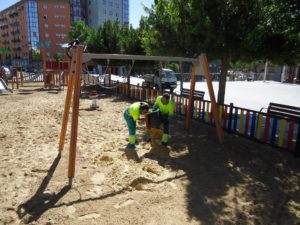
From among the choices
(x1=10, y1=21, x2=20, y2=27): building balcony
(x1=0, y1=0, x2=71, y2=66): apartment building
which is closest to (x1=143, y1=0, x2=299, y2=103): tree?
(x1=0, y1=0, x2=71, y2=66): apartment building

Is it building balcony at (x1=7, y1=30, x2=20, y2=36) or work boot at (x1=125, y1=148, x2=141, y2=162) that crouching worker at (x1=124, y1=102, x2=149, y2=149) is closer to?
work boot at (x1=125, y1=148, x2=141, y2=162)

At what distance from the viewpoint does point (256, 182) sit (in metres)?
5.09

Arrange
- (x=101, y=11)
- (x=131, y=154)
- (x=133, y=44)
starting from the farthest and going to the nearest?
1. (x=101, y=11)
2. (x=133, y=44)
3. (x=131, y=154)

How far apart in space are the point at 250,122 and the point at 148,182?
5775 millimetres

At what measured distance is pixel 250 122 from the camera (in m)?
9.38

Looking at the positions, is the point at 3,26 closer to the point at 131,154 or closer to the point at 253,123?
the point at 131,154

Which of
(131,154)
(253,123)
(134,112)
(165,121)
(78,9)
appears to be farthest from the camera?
(78,9)

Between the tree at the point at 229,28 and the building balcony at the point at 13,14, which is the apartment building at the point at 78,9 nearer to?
the building balcony at the point at 13,14

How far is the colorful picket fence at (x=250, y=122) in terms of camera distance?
260 inches

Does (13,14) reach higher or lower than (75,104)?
higher

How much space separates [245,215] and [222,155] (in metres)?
2.51

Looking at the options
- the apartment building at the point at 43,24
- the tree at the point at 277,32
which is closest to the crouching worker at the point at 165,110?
the tree at the point at 277,32

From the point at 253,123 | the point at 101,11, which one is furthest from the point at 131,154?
the point at 101,11

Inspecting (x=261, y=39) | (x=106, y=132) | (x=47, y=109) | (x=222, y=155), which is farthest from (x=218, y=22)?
(x=47, y=109)
